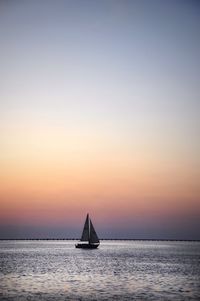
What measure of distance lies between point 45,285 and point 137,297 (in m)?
13.3

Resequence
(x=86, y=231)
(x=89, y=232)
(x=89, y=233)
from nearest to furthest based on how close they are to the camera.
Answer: (x=86, y=231) → (x=89, y=232) → (x=89, y=233)

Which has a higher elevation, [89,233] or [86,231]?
[86,231]

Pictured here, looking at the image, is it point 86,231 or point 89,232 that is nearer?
point 86,231

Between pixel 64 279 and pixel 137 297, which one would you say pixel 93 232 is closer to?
Result: pixel 64 279

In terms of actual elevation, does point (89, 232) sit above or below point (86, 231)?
below

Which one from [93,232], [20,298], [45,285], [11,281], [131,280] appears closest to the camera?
[20,298]

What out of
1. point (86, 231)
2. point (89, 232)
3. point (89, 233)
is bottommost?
point (89, 233)

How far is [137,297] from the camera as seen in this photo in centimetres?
4328

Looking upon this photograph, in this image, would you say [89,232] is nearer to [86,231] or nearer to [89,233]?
[86,231]

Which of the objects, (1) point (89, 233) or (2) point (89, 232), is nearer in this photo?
(2) point (89, 232)

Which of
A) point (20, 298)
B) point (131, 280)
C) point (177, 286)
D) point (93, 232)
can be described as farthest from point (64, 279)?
point (93, 232)

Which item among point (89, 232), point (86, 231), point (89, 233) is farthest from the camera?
point (89, 233)

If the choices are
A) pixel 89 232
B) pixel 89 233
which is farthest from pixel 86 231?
pixel 89 233

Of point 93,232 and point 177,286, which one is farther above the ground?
point 93,232
